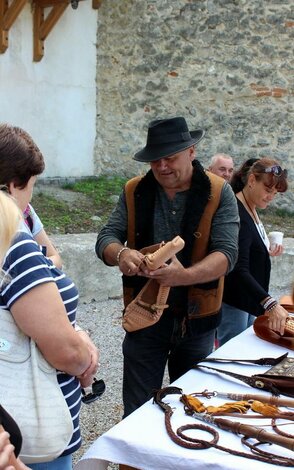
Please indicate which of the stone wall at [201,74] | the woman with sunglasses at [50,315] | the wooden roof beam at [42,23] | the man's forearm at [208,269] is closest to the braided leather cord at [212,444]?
the woman with sunglasses at [50,315]

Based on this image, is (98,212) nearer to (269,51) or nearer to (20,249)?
(269,51)

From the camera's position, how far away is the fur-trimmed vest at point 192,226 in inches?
109

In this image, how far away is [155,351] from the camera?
2.82 metres

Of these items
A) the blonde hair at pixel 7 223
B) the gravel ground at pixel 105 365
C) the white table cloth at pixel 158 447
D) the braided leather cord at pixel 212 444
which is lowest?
the gravel ground at pixel 105 365

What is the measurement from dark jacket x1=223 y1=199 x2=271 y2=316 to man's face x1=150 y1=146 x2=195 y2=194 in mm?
559

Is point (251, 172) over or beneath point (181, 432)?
over

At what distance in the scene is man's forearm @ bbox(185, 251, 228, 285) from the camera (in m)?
2.63

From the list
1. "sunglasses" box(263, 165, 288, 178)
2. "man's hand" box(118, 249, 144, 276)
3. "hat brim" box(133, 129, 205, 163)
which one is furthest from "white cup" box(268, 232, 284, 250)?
"man's hand" box(118, 249, 144, 276)

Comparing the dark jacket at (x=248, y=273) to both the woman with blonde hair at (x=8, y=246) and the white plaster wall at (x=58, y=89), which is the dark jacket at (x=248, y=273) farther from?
the white plaster wall at (x=58, y=89)

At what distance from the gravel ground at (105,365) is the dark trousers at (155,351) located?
564 millimetres

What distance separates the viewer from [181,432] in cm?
188

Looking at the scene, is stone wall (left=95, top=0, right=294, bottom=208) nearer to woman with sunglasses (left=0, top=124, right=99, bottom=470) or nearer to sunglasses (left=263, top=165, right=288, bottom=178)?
sunglasses (left=263, top=165, right=288, bottom=178)

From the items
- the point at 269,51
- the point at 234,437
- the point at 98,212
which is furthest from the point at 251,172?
the point at 269,51

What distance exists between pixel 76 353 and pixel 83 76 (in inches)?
346
